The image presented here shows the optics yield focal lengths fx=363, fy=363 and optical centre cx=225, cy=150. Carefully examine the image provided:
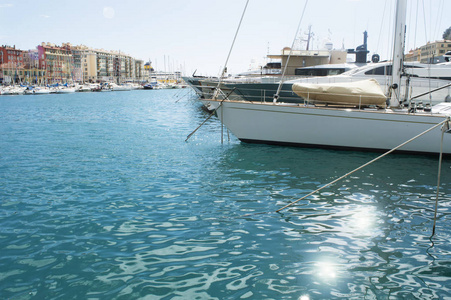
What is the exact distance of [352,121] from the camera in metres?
15.3

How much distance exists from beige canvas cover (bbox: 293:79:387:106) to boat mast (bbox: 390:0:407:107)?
1.76 ft

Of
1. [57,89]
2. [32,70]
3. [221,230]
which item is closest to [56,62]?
[32,70]

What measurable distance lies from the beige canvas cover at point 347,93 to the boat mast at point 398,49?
1.76ft

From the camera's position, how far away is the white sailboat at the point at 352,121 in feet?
48.6

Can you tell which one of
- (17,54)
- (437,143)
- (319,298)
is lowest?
(319,298)

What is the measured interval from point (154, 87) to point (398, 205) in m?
168

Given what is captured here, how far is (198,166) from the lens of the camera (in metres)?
13.6

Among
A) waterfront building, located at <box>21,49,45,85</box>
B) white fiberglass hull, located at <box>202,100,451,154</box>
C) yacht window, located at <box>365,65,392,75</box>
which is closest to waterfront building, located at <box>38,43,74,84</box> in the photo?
waterfront building, located at <box>21,49,45,85</box>

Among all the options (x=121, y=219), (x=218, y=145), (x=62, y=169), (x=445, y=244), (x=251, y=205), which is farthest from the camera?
(x=218, y=145)

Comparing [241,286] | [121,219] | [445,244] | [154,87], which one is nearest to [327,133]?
[445,244]

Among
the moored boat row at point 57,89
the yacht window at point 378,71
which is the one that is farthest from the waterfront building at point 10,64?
the yacht window at point 378,71

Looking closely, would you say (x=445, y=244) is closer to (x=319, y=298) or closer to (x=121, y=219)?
(x=319, y=298)

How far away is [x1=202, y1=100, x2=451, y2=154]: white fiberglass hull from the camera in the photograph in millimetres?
14820

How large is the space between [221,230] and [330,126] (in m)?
9.59
